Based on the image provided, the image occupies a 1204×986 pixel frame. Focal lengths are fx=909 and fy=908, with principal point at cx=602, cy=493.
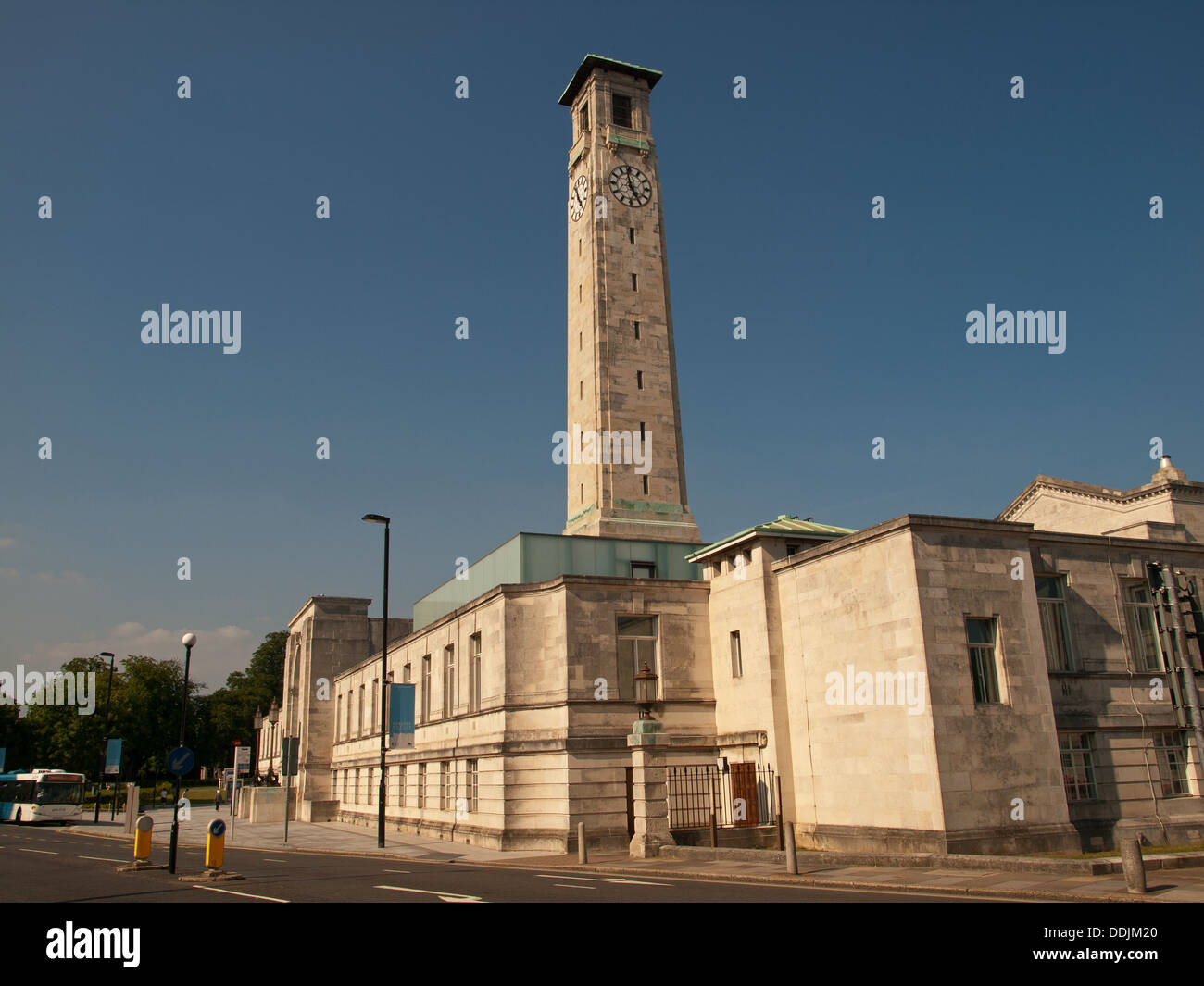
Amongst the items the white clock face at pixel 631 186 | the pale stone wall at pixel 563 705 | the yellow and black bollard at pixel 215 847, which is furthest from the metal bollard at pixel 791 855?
the white clock face at pixel 631 186

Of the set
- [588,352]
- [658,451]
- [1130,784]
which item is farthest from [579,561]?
[1130,784]

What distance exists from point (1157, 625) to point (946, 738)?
9.27 metres

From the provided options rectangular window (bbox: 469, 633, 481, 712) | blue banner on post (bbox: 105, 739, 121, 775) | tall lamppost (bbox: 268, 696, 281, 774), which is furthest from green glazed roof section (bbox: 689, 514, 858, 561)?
tall lamppost (bbox: 268, 696, 281, 774)

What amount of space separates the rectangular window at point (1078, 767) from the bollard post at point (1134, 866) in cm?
966

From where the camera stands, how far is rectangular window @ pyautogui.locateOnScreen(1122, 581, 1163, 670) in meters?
25.9

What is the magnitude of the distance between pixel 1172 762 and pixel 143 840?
27.6 meters

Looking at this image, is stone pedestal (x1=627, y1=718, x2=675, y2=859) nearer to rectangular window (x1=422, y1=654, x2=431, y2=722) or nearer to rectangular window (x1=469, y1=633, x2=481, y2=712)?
rectangular window (x1=469, y1=633, x2=481, y2=712)

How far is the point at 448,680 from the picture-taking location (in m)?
35.5

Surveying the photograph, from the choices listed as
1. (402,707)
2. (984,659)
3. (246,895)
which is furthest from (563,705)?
(246,895)

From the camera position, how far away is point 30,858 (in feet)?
90.1

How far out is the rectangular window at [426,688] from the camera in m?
37.7

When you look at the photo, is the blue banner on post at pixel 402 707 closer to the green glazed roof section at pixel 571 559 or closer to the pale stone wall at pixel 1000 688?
the green glazed roof section at pixel 571 559
